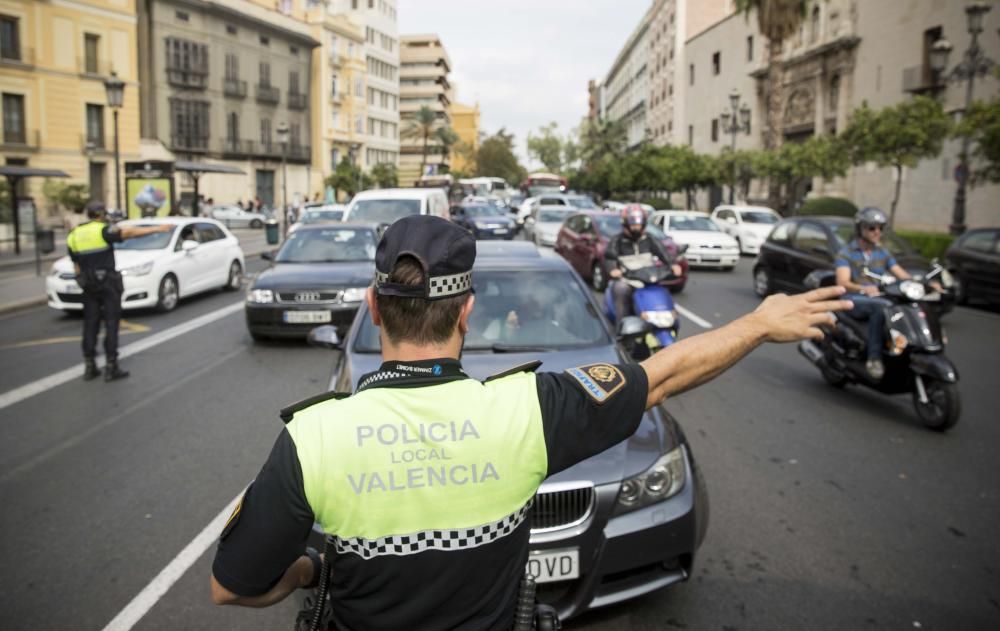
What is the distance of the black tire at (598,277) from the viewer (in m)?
16.6

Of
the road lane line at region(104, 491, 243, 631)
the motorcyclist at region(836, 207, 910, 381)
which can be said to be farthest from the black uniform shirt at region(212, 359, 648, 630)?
the motorcyclist at region(836, 207, 910, 381)

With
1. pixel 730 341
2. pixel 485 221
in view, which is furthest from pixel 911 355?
pixel 485 221

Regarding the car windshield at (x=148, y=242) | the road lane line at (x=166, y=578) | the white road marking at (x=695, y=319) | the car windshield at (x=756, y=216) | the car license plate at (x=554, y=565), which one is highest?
the car windshield at (x=756, y=216)

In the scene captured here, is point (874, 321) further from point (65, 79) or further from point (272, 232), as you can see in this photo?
point (65, 79)

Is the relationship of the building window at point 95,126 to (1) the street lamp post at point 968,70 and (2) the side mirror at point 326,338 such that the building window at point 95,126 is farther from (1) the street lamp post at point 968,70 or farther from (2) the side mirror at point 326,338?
(2) the side mirror at point 326,338

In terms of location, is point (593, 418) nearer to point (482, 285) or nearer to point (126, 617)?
point (126, 617)

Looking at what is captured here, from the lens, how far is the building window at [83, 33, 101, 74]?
4669cm

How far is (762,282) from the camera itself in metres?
16.2

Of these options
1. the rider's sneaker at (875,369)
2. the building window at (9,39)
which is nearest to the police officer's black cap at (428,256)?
the rider's sneaker at (875,369)

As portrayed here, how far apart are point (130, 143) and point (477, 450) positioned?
54.5 meters

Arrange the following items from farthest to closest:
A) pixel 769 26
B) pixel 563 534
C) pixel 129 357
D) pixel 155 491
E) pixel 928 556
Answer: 1. pixel 769 26
2. pixel 129 357
3. pixel 155 491
4. pixel 928 556
5. pixel 563 534

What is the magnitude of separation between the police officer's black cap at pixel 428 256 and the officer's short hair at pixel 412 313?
1 centimetres

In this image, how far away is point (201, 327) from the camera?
41.3 ft

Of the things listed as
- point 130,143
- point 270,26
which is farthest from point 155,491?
point 270,26
